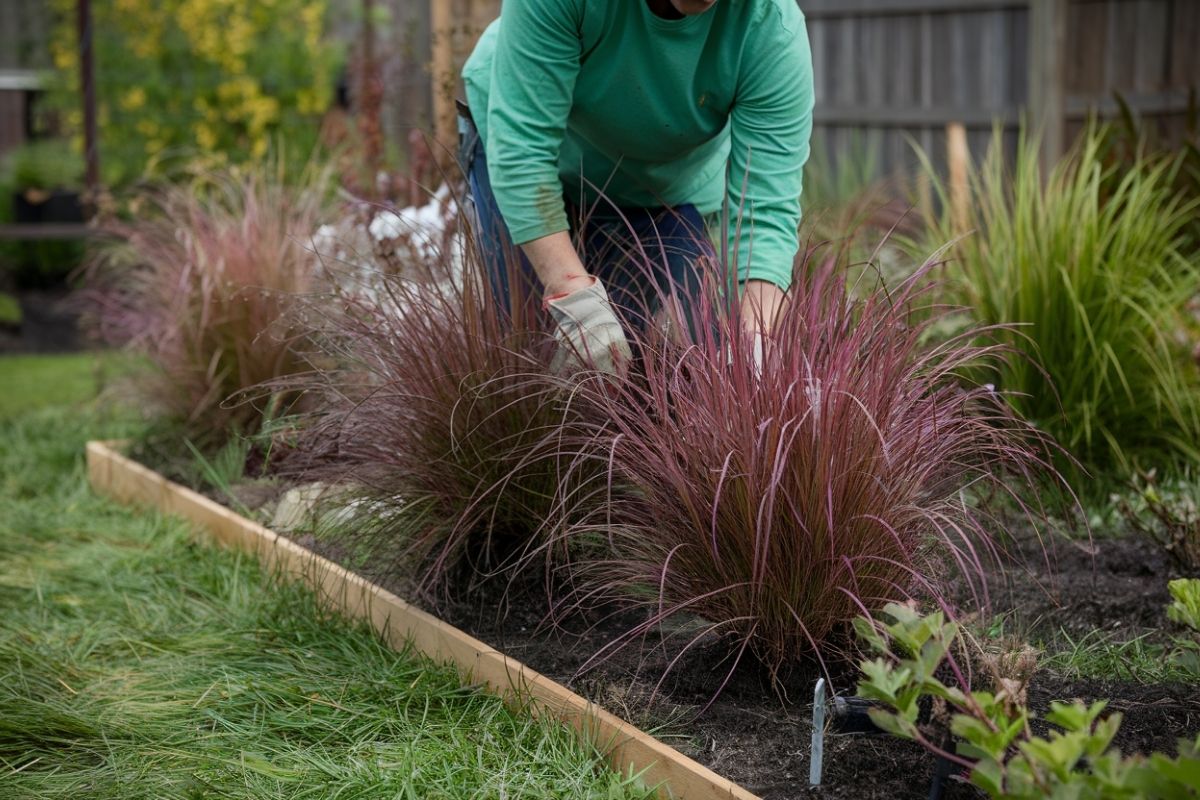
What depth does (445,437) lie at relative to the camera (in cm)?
256

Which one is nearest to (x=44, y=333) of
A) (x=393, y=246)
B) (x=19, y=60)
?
(x=19, y=60)

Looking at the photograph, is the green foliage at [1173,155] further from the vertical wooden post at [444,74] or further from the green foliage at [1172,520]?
the vertical wooden post at [444,74]

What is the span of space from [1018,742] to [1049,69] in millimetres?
4816

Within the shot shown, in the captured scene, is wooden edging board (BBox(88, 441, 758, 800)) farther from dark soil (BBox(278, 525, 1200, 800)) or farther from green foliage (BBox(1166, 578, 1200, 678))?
green foliage (BBox(1166, 578, 1200, 678))

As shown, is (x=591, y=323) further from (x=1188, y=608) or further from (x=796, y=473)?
(x=1188, y=608)

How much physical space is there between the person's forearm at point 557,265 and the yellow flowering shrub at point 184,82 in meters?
5.74

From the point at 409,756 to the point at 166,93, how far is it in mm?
6840

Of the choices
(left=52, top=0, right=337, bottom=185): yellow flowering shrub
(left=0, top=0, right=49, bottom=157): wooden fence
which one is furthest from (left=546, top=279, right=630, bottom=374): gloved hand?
(left=0, top=0, right=49, bottom=157): wooden fence

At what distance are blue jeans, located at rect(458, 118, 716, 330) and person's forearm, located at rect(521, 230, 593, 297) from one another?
5.2 inches

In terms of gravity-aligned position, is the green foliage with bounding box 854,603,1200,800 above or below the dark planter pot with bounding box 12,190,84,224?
below

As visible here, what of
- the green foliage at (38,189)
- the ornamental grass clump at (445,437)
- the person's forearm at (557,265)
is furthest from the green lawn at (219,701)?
the green foliage at (38,189)

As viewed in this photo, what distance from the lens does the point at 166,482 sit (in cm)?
376

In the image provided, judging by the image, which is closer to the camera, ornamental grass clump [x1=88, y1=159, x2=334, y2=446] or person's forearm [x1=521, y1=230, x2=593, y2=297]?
person's forearm [x1=521, y1=230, x2=593, y2=297]

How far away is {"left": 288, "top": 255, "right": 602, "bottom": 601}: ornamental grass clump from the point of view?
99.3 inches
